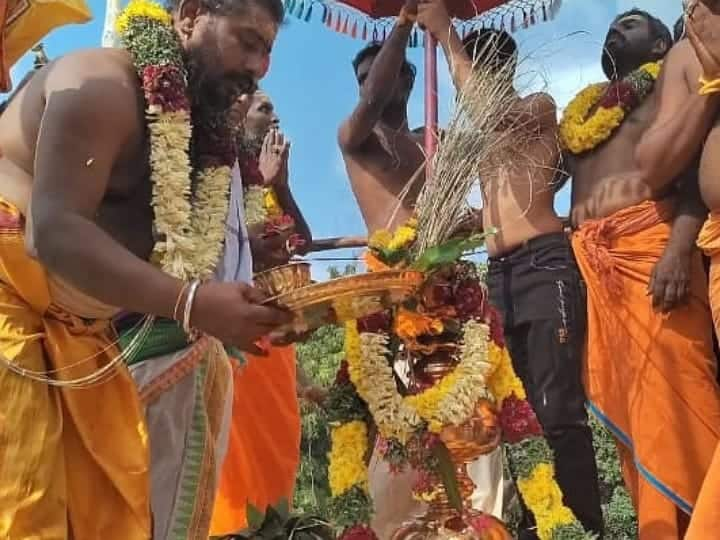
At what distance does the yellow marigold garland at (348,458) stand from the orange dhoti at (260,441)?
818 millimetres

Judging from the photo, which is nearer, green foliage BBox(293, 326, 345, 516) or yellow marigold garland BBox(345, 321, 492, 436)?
yellow marigold garland BBox(345, 321, 492, 436)

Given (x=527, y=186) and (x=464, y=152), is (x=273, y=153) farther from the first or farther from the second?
(x=464, y=152)

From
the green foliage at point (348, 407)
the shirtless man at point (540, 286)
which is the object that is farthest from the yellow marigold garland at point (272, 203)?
the green foliage at point (348, 407)

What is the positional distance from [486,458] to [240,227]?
7.19 ft

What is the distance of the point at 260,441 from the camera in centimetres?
375

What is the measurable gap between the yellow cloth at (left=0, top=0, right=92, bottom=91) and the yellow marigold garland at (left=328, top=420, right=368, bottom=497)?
130 cm

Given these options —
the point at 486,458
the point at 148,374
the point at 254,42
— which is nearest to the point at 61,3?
the point at 254,42

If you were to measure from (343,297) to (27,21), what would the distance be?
111cm

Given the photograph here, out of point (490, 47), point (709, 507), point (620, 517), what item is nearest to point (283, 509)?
point (709, 507)

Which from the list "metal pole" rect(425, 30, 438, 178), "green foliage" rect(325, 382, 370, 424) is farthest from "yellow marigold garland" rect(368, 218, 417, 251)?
"green foliage" rect(325, 382, 370, 424)

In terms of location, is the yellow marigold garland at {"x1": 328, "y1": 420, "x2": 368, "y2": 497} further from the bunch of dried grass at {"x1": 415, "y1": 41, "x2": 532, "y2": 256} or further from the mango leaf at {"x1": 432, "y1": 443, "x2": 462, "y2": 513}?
the bunch of dried grass at {"x1": 415, "y1": 41, "x2": 532, "y2": 256}

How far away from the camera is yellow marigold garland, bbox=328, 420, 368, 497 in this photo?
2807mm

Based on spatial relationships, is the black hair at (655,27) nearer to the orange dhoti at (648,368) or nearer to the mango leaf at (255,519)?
the orange dhoti at (648,368)

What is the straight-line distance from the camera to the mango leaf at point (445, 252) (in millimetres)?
2750
